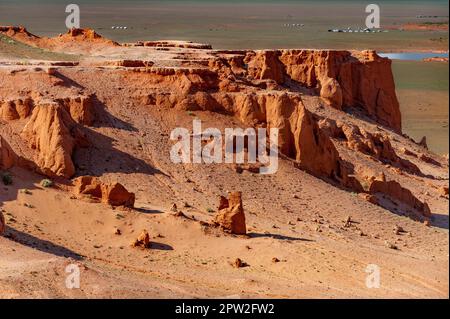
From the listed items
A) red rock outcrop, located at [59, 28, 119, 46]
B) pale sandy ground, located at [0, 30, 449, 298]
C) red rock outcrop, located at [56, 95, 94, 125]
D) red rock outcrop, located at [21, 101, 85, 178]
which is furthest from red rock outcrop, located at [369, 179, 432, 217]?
red rock outcrop, located at [59, 28, 119, 46]

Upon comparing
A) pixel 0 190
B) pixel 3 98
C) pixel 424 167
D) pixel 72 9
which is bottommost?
pixel 424 167

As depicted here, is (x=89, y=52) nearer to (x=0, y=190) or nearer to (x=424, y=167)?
(x=424, y=167)

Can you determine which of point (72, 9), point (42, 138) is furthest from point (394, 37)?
point (42, 138)

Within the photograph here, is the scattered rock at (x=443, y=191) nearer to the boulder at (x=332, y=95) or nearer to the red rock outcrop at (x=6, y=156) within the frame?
the boulder at (x=332, y=95)

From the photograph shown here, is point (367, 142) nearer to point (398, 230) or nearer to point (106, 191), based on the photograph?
point (398, 230)
